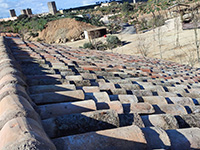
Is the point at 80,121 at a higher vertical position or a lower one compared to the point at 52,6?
lower

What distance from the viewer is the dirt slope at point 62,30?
37031mm

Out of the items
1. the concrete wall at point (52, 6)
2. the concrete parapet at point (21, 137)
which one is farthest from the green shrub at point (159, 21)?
the concrete wall at point (52, 6)

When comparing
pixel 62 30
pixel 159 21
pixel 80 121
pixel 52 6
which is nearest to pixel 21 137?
pixel 80 121

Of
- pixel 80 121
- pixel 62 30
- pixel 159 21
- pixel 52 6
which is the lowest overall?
pixel 159 21

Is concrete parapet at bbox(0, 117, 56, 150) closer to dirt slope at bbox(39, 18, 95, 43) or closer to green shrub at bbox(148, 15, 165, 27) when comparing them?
green shrub at bbox(148, 15, 165, 27)

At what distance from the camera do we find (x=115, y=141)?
1.27m

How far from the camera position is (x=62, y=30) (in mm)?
38656

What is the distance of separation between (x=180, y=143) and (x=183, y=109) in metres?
0.91

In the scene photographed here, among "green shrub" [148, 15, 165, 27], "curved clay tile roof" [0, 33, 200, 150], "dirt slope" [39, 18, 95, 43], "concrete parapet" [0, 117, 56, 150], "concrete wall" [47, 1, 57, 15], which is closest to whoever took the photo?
"concrete parapet" [0, 117, 56, 150]

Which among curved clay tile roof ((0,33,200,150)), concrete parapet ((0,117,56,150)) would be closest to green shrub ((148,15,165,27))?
curved clay tile roof ((0,33,200,150))

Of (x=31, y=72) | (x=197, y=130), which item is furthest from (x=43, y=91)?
(x=197, y=130)

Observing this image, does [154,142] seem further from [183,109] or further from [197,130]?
[183,109]

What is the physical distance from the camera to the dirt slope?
121 feet

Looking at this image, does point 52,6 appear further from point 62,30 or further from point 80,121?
point 80,121
